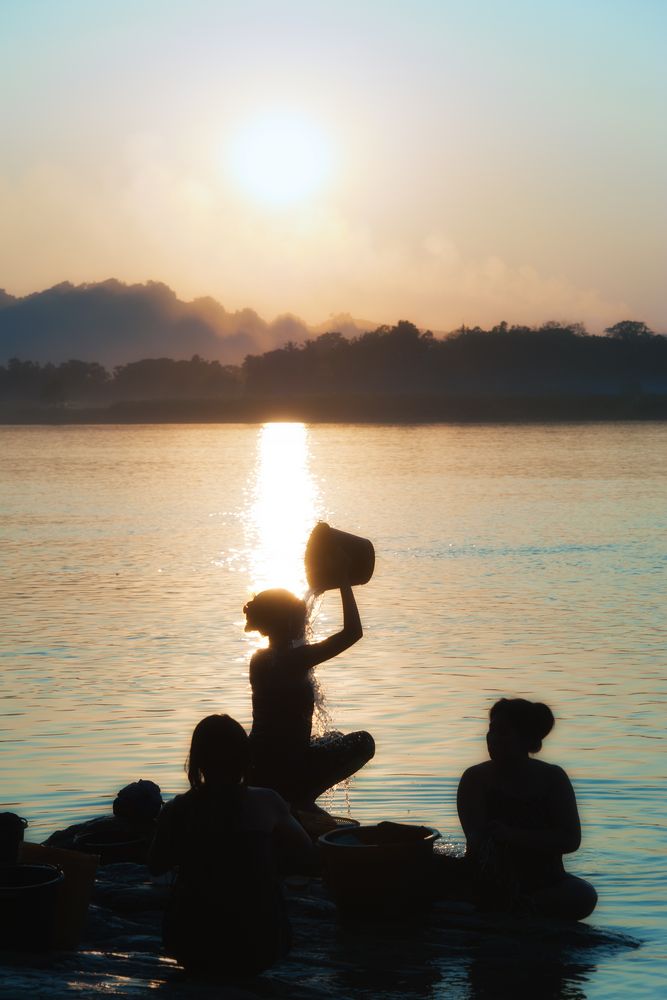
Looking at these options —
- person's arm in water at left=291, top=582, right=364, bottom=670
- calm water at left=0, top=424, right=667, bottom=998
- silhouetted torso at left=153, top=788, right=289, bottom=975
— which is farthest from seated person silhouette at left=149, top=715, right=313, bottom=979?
person's arm in water at left=291, top=582, right=364, bottom=670

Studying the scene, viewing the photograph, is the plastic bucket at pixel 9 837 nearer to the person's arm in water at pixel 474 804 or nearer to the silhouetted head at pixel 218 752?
the silhouetted head at pixel 218 752

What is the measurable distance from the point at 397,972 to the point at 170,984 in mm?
1022

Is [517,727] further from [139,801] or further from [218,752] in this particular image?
[139,801]

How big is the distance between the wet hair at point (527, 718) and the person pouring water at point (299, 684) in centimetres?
106

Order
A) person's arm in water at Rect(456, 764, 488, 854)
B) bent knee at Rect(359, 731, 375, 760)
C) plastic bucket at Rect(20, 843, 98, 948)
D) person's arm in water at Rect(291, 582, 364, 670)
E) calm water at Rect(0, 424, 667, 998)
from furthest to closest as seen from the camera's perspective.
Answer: calm water at Rect(0, 424, 667, 998)
bent knee at Rect(359, 731, 375, 760)
person's arm in water at Rect(291, 582, 364, 670)
person's arm in water at Rect(456, 764, 488, 854)
plastic bucket at Rect(20, 843, 98, 948)

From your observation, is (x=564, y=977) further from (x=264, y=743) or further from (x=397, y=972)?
(x=264, y=743)

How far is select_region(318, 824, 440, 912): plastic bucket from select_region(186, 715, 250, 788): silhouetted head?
4.36 ft

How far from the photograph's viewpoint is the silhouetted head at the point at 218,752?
579 centimetres

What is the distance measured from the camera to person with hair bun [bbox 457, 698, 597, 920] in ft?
22.7

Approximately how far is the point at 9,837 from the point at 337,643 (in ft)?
6.26

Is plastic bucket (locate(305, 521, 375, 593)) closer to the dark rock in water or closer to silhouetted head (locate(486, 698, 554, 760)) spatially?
silhouetted head (locate(486, 698, 554, 760))

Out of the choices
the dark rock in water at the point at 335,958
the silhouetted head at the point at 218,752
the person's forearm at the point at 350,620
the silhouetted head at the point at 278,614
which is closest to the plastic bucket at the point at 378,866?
the dark rock in water at the point at 335,958

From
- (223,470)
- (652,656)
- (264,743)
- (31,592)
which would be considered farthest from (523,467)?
(264,743)

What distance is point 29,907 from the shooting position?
6309 mm
